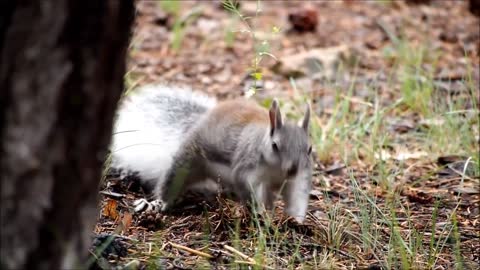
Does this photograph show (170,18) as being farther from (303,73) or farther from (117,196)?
(117,196)

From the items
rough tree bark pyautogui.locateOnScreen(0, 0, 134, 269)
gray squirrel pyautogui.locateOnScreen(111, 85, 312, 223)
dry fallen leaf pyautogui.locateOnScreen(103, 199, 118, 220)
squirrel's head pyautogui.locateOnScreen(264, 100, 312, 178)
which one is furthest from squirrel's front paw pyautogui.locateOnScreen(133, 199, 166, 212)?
rough tree bark pyautogui.locateOnScreen(0, 0, 134, 269)

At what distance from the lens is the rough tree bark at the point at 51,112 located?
159cm

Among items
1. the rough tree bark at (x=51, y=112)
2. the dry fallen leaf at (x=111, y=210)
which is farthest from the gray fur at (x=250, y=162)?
the rough tree bark at (x=51, y=112)

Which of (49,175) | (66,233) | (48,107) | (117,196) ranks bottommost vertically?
(117,196)

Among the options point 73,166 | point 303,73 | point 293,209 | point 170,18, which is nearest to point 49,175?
point 73,166

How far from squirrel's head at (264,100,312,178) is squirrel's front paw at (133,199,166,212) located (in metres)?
0.54

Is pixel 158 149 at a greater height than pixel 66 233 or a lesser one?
lesser

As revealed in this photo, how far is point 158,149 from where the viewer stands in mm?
4004

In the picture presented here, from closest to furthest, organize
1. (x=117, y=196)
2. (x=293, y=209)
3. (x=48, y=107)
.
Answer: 1. (x=48, y=107)
2. (x=293, y=209)
3. (x=117, y=196)

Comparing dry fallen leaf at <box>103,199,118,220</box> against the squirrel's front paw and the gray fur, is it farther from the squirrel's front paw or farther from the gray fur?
the gray fur

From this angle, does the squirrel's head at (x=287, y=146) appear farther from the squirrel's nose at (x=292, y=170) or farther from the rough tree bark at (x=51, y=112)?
the rough tree bark at (x=51, y=112)

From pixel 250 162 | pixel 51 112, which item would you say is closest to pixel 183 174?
pixel 250 162

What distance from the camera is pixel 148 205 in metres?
3.56

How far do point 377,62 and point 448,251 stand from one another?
3.22m
